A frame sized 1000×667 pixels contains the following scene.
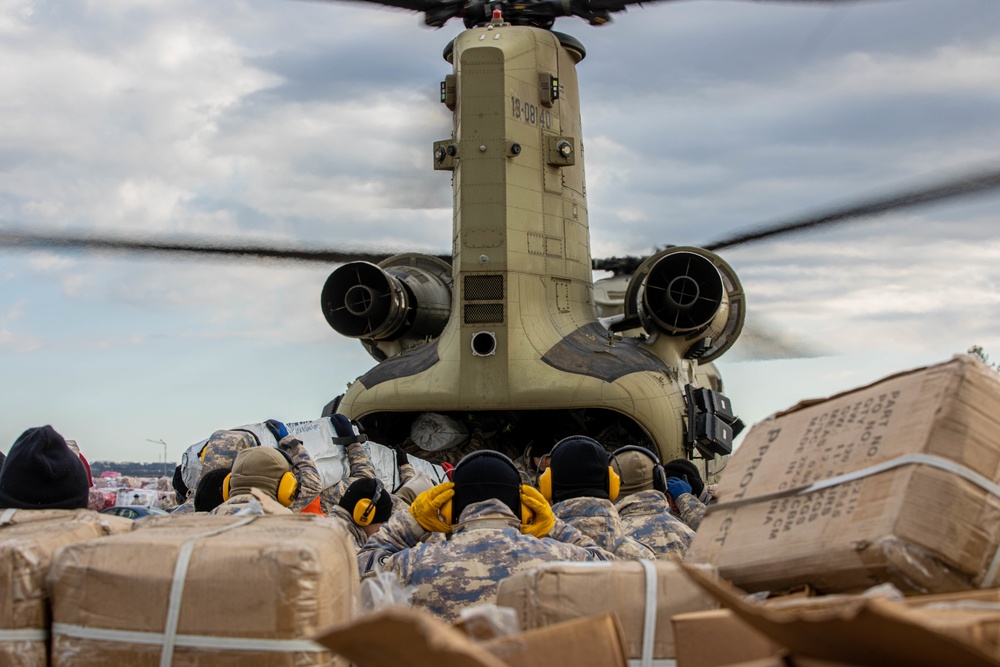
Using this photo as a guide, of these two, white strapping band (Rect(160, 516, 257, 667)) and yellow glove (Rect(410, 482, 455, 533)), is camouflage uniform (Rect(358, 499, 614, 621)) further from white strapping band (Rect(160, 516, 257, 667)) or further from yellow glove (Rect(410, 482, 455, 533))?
white strapping band (Rect(160, 516, 257, 667))

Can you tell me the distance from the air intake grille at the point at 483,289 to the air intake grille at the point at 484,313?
67mm

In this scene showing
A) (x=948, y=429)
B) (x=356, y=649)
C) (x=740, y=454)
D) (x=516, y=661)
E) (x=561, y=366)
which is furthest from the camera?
(x=561, y=366)

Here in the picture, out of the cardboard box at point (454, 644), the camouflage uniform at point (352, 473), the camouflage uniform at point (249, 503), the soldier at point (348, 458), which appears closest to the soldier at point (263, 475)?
the camouflage uniform at point (249, 503)

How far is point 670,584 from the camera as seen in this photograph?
312cm

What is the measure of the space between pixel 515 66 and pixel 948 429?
10.9 m

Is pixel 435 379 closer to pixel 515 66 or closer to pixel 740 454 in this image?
pixel 515 66

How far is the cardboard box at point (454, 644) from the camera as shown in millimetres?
1924

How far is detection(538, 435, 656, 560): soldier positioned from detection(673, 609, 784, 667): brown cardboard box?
2748mm

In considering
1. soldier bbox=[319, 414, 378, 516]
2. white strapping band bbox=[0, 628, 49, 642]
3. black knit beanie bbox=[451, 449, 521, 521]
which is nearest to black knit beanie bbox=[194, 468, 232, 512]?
soldier bbox=[319, 414, 378, 516]

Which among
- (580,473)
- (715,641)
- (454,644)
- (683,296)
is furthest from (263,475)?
(683,296)

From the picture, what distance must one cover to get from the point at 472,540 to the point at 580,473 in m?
1.63

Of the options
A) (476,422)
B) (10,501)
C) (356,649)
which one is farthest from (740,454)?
(476,422)

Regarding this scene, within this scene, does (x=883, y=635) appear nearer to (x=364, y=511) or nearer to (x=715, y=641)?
(x=715, y=641)

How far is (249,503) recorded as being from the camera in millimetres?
4504
